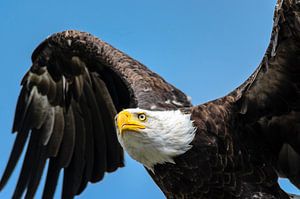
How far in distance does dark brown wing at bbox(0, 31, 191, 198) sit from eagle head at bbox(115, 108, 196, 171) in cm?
214

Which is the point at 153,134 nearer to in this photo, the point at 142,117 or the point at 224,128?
the point at 142,117

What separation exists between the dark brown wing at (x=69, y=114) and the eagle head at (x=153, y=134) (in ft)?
7.02

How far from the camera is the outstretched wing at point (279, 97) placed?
766cm

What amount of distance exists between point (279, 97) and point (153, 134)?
1287 mm

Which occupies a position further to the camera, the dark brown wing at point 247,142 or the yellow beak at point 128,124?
the dark brown wing at point 247,142

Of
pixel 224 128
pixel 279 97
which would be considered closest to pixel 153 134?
pixel 224 128

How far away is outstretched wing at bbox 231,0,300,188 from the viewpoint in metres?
7.66

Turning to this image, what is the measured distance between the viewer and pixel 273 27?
24.9ft

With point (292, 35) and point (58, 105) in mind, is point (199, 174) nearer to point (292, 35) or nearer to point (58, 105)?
point (292, 35)

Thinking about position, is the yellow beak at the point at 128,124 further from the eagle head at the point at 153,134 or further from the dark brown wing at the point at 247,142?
the dark brown wing at the point at 247,142

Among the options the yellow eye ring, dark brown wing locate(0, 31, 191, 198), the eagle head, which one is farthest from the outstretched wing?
dark brown wing locate(0, 31, 191, 198)

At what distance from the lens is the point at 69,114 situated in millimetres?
11141

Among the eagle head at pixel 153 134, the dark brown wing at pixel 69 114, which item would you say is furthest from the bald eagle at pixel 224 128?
the dark brown wing at pixel 69 114

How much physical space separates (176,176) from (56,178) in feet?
9.60
